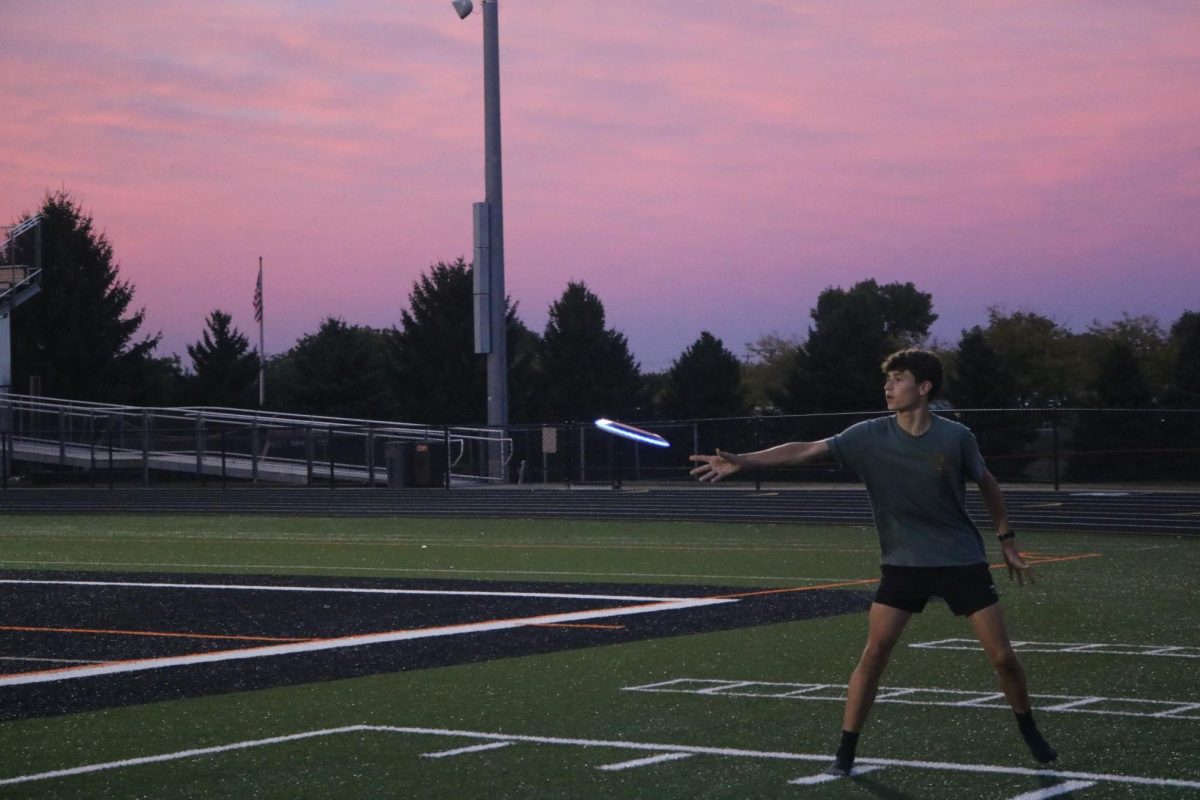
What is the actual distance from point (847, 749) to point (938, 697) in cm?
238

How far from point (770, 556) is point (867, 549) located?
6.10 feet

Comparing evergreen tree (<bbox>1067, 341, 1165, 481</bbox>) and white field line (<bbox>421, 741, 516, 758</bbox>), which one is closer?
white field line (<bbox>421, 741, 516, 758</bbox>)

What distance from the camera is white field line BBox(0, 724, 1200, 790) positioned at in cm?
706

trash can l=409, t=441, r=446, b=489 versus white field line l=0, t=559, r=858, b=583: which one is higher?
→ trash can l=409, t=441, r=446, b=489

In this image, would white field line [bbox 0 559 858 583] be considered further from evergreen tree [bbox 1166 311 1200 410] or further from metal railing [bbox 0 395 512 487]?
evergreen tree [bbox 1166 311 1200 410]

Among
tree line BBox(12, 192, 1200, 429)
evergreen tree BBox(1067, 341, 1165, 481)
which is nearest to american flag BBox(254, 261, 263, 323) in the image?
tree line BBox(12, 192, 1200, 429)

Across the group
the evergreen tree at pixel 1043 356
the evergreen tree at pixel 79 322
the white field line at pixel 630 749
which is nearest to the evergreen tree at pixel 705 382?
the evergreen tree at pixel 1043 356

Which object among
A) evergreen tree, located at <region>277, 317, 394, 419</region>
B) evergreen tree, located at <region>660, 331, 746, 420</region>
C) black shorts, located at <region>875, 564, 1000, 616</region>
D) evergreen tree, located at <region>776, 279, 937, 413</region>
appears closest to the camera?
black shorts, located at <region>875, 564, 1000, 616</region>

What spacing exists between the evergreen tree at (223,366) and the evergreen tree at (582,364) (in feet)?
52.8

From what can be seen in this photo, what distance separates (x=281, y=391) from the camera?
9350cm

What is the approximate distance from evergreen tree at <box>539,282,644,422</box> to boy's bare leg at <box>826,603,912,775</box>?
71.8 metres

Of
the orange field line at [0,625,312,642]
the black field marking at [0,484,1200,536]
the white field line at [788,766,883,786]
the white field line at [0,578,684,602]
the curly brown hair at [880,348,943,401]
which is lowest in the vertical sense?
the orange field line at [0,625,312,642]

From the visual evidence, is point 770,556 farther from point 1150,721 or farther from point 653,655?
point 1150,721

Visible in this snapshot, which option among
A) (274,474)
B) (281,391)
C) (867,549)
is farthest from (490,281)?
(281,391)
